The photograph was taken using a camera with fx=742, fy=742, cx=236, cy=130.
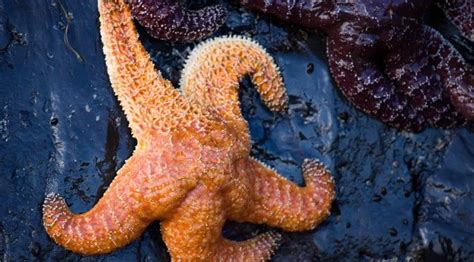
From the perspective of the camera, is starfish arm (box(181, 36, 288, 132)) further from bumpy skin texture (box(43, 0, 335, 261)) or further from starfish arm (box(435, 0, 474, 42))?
starfish arm (box(435, 0, 474, 42))

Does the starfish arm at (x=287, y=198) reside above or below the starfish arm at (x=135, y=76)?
below

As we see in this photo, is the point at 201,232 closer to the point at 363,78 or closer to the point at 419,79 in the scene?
the point at 363,78

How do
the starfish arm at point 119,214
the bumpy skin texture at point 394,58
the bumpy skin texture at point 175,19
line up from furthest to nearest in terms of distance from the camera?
the bumpy skin texture at point 394,58, the bumpy skin texture at point 175,19, the starfish arm at point 119,214

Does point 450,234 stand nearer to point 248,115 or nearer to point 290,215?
point 290,215

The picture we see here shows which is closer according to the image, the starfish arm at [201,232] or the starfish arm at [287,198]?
the starfish arm at [201,232]

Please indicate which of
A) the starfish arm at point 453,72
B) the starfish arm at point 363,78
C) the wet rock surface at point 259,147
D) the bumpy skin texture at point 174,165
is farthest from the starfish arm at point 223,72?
the starfish arm at point 453,72

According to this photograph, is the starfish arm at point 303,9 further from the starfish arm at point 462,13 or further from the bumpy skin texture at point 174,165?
the starfish arm at point 462,13

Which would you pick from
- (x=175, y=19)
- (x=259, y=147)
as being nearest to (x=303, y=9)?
(x=175, y=19)
